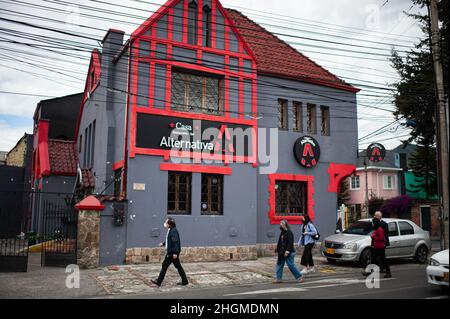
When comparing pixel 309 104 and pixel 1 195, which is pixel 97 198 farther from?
pixel 1 195

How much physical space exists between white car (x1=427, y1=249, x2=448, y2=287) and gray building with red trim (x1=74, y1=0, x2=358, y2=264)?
799 cm

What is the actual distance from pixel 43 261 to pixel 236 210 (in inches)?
276

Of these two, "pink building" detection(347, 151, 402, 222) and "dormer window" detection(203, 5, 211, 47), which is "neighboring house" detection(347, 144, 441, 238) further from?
"dormer window" detection(203, 5, 211, 47)

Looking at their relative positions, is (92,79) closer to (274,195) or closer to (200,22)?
(200,22)

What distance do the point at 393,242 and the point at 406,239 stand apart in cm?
71

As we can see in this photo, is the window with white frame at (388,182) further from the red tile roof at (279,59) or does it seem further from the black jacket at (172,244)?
the black jacket at (172,244)

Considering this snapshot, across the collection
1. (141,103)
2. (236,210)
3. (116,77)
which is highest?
(116,77)

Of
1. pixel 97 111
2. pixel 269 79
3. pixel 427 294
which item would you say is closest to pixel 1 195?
pixel 97 111

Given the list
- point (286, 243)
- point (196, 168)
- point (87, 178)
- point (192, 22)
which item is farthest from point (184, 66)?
point (286, 243)

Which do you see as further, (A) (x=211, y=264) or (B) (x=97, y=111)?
(B) (x=97, y=111)

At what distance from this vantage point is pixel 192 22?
53.0 feet

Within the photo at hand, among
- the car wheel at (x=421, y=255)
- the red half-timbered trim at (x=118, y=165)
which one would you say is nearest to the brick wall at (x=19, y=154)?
the red half-timbered trim at (x=118, y=165)

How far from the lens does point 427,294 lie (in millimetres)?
8914
